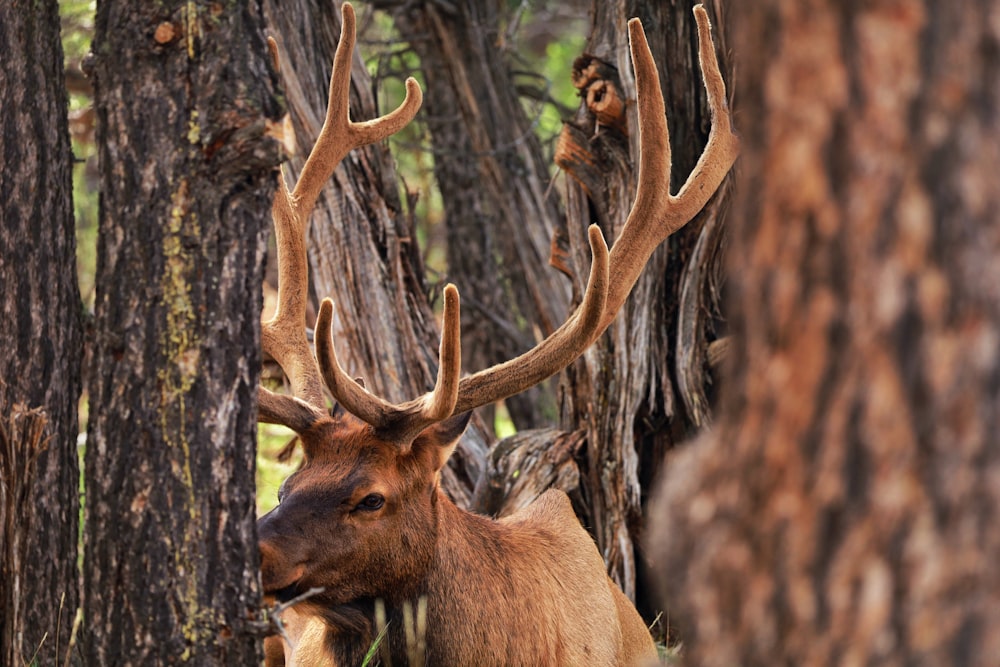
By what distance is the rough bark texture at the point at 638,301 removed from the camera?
5.47m

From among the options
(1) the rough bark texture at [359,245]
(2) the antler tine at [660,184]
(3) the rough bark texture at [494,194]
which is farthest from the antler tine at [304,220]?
(3) the rough bark texture at [494,194]

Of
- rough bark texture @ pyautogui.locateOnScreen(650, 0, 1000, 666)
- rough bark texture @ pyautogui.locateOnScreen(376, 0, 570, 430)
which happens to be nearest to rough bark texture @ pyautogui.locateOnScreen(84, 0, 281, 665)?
rough bark texture @ pyautogui.locateOnScreen(650, 0, 1000, 666)

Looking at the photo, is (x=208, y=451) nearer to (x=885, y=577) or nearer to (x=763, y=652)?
(x=763, y=652)

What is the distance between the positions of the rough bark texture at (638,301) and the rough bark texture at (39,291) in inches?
107

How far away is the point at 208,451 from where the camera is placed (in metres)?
2.64

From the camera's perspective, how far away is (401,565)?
12.4 feet

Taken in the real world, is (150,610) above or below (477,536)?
above

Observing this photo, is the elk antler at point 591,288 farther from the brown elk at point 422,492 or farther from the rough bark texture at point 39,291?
the rough bark texture at point 39,291

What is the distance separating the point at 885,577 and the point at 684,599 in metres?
0.34

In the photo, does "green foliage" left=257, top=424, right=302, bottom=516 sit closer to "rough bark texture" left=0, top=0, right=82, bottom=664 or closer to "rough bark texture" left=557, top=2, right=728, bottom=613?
"rough bark texture" left=557, top=2, right=728, bottom=613

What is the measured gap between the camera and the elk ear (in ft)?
13.0

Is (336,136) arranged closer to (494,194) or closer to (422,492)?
(422,492)

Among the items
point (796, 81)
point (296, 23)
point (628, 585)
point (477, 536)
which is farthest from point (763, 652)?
point (296, 23)

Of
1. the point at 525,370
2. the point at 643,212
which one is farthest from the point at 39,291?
the point at 643,212
